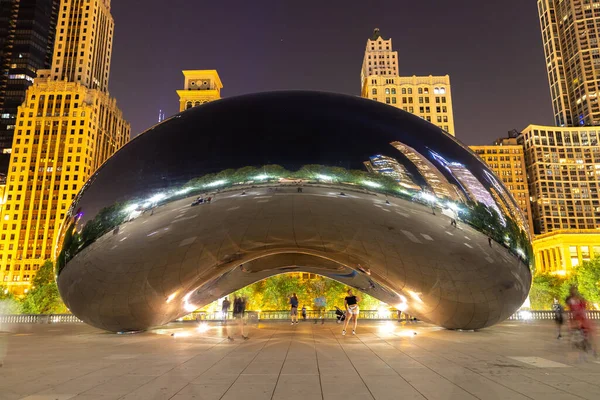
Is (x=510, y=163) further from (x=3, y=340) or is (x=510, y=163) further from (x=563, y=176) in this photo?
(x=3, y=340)

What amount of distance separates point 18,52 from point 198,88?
213ft

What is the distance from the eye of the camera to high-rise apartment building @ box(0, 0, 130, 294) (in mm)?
108750

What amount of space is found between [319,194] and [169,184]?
2761 millimetres

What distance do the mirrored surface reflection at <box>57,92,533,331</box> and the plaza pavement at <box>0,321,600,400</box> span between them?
1270 millimetres

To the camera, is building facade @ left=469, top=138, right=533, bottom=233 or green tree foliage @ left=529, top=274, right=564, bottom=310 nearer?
green tree foliage @ left=529, top=274, right=564, bottom=310

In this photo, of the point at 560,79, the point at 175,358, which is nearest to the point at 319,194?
the point at 175,358

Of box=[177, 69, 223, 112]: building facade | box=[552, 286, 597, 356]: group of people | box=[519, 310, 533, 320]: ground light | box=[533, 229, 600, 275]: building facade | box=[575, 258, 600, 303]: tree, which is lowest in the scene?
box=[519, 310, 533, 320]: ground light

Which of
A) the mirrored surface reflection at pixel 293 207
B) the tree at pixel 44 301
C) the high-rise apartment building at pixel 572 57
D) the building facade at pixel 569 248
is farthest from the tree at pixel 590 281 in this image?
the high-rise apartment building at pixel 572 57

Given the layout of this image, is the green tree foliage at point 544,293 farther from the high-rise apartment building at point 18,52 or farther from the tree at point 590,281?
the high-rise apartment building at point 18,52

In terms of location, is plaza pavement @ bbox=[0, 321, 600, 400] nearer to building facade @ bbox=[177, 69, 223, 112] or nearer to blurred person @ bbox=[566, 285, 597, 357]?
blurred person @ bbox=[566, 285, 597, 357]

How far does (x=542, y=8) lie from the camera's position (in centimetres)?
19150

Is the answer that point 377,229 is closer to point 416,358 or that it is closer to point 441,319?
point 416,358

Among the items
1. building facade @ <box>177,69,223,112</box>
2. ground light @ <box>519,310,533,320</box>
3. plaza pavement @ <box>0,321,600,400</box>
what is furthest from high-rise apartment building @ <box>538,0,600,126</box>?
plaza pavement @ <box>0,321,600,400</box>

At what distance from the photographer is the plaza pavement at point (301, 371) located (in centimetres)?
498
